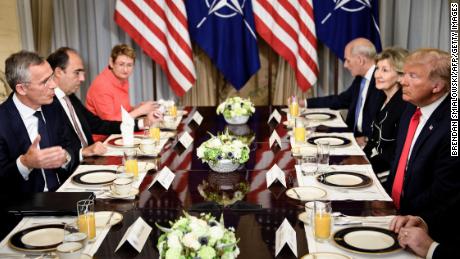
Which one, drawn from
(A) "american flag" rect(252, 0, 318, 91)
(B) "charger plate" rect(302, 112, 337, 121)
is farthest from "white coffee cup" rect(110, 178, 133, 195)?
(A) "american flag" rect(252, 0, 318, 91)

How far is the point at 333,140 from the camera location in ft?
11.1

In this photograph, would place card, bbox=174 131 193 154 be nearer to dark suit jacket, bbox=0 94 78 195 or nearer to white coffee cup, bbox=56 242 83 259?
dark suit jacket, bbox=0 94 78 195

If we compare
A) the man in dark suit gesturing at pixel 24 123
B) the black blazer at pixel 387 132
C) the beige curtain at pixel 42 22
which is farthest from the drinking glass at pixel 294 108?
the beige curtain at pixel 42 22

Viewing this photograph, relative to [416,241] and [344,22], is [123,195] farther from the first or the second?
[344,22]

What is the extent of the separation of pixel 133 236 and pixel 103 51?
4212 millimetres

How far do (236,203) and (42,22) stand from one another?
3.94 metres

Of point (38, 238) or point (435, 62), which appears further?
point (435, 62)

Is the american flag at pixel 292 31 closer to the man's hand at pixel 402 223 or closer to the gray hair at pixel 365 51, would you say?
the gray hair at pixel 365 51

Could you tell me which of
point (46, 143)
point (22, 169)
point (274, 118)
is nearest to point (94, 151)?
point (46, 143)

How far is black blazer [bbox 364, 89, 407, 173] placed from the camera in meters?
3.45

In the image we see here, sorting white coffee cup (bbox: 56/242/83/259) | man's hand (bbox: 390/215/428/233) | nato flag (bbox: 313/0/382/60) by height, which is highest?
nato flag (bbox: 313/0/382/60)

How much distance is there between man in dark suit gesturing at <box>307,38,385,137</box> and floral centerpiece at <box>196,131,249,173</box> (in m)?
1.47

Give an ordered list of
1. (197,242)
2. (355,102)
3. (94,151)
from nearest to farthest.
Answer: (197,242)
(94,151)
(355,102)

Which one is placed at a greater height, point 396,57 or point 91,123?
point 396,57
